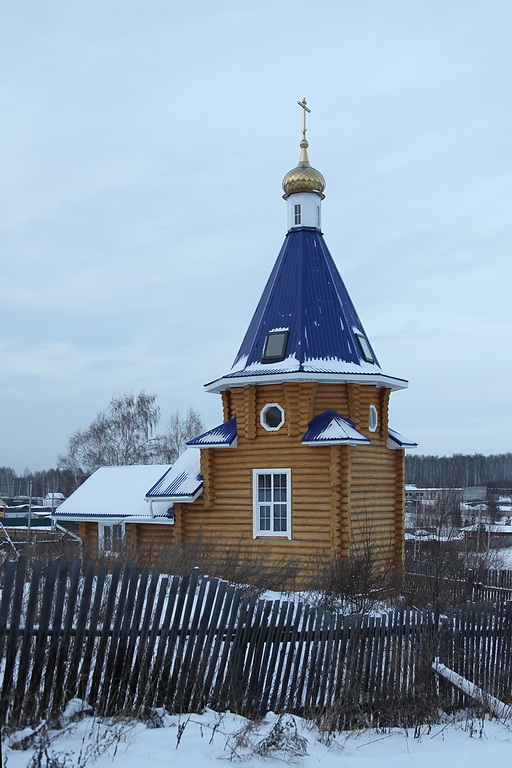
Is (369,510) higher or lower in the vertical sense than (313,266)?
lower

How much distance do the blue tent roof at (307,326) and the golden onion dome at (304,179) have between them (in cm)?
104

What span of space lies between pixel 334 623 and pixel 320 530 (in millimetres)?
7865

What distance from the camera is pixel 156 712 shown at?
5.39 m

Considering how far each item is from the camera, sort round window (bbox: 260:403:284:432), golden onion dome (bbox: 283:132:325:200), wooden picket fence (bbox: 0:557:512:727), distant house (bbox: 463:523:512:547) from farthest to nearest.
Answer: distant house (bbox: 463:523:512:547) < golden onion dome (bbox: 283:132:325:200) < round window (bbox: 260:403:284:432) < wooden picket fence (bbox: 0:557:512:727)

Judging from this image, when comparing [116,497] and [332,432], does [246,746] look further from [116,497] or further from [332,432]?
[116,497]

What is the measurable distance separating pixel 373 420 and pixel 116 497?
23.2 feet

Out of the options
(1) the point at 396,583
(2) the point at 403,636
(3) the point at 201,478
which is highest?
(3) the point at 201,478

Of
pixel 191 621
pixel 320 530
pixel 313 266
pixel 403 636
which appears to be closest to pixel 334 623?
pixel 403 636

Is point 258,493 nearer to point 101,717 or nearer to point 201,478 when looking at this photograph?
point 201,478

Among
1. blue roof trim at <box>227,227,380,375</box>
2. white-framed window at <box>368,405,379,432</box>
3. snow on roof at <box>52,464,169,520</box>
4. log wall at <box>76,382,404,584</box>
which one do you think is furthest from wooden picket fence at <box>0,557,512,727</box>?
snow on roof at <box>52,464,169,520</box>

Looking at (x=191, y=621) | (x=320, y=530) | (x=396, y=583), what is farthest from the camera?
(x=320, y=530)

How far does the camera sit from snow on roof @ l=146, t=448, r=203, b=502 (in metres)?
15.5

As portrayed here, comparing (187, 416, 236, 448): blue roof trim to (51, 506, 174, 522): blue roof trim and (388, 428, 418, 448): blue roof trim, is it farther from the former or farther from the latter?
(388, 428, 418, 448): blue roof trim

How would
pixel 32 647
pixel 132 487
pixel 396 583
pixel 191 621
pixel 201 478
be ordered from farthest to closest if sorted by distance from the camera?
pixel 132 487
pixel 201 478
pixel 396 583
pixel 191 621
pixel 32 647
